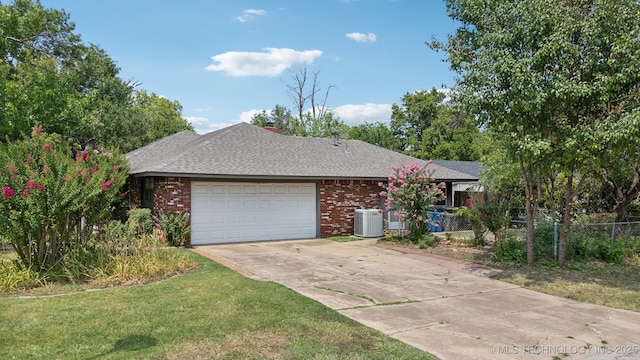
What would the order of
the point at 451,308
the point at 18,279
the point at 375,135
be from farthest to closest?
the point at 375,135
the point at 18,279
the point at 451,308

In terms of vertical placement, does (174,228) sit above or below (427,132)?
below

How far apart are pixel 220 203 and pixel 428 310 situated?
363 inches

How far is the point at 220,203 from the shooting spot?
14.4 metres

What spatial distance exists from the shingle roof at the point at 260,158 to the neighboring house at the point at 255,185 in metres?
0.03

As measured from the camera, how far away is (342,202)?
653 inches

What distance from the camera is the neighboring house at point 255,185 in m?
13.8

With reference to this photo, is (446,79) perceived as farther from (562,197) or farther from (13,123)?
(13,123)

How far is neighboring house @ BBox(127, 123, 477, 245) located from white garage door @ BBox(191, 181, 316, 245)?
0.10 feet

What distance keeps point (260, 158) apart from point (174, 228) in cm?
417

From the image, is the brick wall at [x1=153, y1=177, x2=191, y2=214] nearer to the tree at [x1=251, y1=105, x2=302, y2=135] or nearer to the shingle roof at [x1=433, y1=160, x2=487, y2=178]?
the shingle roof at [x1=433, y1=160, x2=487, y2=178]

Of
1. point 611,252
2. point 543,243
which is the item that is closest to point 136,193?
point 543,243

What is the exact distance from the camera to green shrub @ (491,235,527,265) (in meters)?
10.8

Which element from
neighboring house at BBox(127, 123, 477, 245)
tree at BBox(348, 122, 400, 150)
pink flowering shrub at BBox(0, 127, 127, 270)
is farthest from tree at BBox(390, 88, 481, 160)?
pink flowering shrub at BBox(0, 127, 127, 270)

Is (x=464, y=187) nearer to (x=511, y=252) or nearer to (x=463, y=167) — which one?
(x=463, y=167)
